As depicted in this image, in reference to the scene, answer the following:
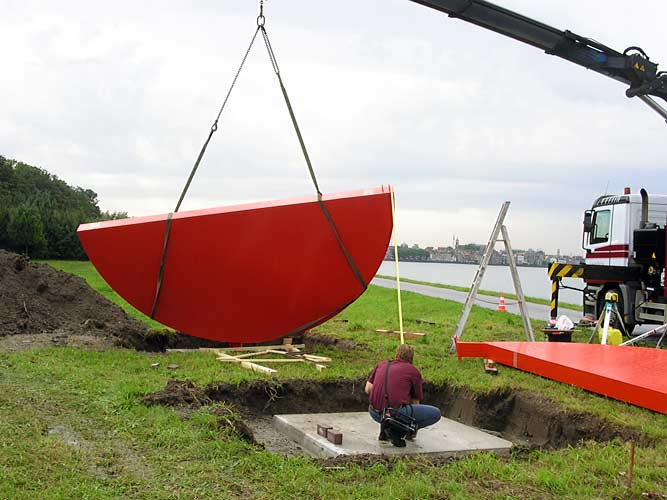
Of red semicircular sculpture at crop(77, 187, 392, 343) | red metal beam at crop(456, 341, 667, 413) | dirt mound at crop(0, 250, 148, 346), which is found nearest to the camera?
red metal beam at crop(456, 341, 667, 413)

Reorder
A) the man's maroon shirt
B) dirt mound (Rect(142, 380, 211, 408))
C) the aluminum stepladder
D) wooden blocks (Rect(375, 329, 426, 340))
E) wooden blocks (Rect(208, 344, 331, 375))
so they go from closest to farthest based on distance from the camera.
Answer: the man's maroon shirt
dirt mound (Rect(142, 380, 211, 408))
wooden blocks (Rect(208, 344, 331, 375))
the aluminum stepladder
wooden blocks (Rect(375, 329, 426, 340))

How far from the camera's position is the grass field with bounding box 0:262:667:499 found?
420 centimetres

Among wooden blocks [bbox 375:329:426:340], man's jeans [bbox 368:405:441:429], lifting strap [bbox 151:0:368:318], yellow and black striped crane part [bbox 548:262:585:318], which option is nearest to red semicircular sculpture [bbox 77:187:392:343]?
lifting strap [bbox 151:0:368:318]

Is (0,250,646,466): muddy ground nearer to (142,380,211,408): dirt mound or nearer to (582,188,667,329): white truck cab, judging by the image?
(142,380,211,408): dirt mound

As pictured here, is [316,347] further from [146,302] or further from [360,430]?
[360,430]

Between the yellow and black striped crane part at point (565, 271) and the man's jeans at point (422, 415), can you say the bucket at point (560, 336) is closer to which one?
the yellow and black striped crane part at point (565, 271)

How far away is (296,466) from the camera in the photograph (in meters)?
4.70

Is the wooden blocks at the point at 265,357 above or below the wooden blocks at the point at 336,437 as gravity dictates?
above

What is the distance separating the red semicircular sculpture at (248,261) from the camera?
28.7 ft

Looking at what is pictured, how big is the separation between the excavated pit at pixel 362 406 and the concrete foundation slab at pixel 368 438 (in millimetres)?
176

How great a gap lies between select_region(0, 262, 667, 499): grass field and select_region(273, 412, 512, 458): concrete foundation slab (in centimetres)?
74

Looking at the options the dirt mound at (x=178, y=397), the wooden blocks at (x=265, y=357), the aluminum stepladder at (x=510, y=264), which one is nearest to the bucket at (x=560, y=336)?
the aluminum stepladder at (x=510, y=264)

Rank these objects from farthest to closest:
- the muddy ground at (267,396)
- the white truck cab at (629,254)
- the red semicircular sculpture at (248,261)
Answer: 1. the white truck cab at (629,254)
2. the red semicircular sculpture at (248,261)
3. the muddy ground at (267,396)

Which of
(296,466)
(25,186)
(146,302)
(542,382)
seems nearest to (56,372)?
(146,302)
